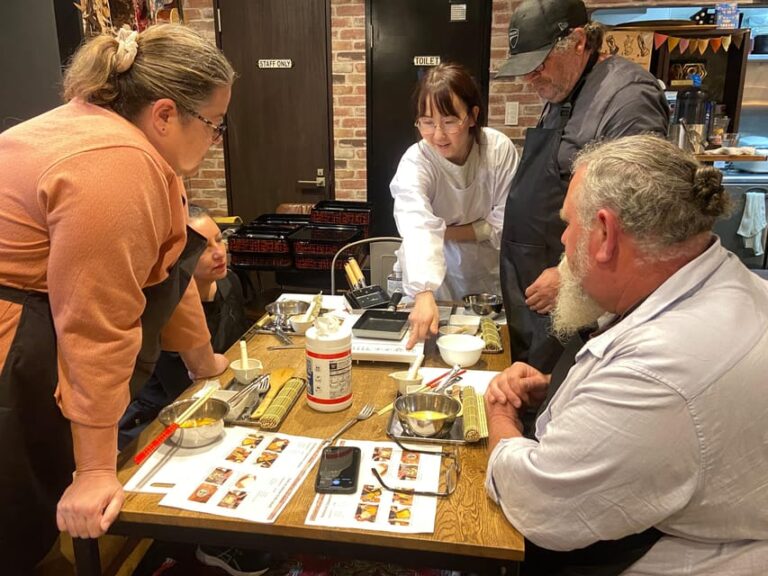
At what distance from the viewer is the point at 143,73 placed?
1210 millimetres

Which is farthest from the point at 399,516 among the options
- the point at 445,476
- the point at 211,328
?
the point at 211,328

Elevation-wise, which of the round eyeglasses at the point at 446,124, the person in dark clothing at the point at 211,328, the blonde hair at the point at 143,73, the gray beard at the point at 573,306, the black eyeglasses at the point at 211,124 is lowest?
the person in dark clothing at the point at 211,328

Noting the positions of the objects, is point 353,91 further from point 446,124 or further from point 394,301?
point 394,301

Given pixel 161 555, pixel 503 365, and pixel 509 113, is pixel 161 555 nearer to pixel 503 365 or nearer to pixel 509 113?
pixel 503 365

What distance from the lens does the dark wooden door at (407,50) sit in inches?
167

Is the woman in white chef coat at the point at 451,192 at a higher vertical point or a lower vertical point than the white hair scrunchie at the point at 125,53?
lower

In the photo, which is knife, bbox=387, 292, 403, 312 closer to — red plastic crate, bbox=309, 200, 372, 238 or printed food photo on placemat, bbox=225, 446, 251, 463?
printed food photo on placemat, bbox=225, 446, 251, 463

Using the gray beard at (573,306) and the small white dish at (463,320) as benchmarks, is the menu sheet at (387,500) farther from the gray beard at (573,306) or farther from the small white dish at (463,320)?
the small white dish at (463,320)

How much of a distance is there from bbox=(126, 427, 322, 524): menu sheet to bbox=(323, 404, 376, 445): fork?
0.10 ft

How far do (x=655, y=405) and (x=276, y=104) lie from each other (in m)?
4.12

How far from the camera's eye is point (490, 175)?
2529 mm

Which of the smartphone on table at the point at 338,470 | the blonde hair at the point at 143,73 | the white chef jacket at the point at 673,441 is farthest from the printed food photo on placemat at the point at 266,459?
the blonde hair at the point at 143,73

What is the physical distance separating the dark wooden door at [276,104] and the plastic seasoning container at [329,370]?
335 cm

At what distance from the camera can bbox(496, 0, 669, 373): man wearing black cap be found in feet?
6.16
